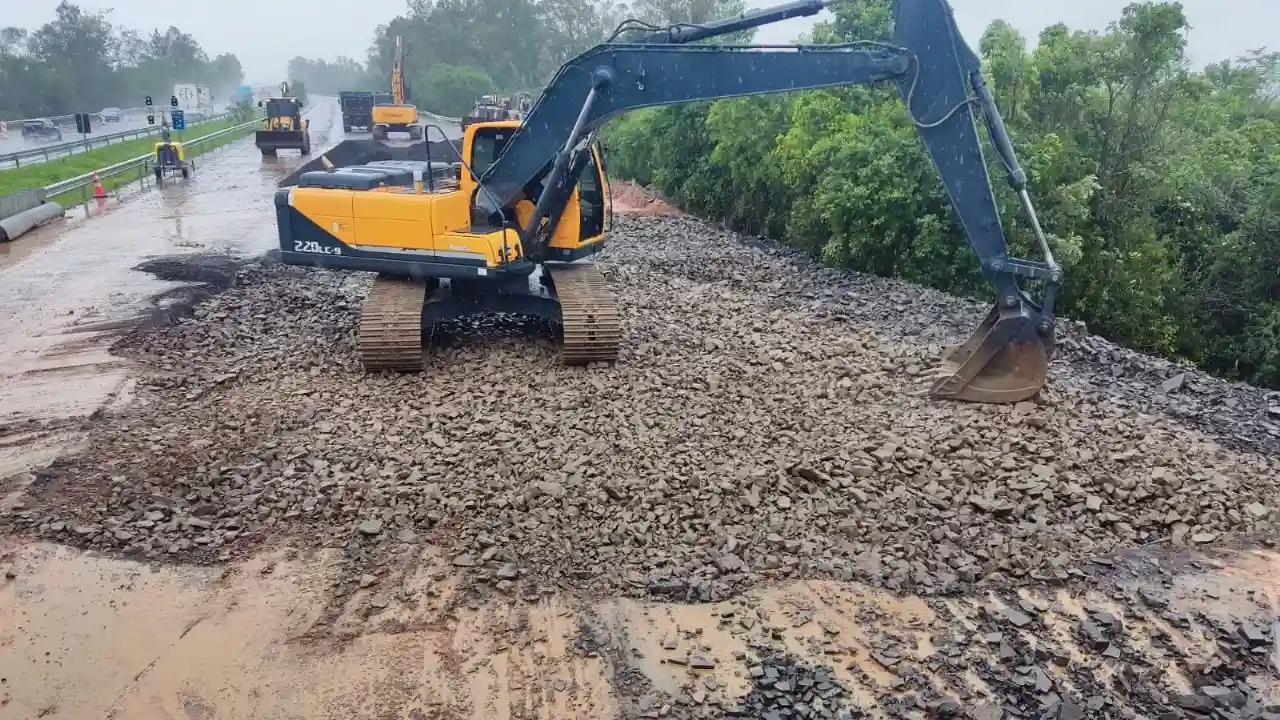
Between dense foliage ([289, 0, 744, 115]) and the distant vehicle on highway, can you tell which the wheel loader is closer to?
the distant vehicle on highway

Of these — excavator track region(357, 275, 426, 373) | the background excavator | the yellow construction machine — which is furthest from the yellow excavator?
excavator track region(357, 275, 426, 373)

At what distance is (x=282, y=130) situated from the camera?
1224 inches

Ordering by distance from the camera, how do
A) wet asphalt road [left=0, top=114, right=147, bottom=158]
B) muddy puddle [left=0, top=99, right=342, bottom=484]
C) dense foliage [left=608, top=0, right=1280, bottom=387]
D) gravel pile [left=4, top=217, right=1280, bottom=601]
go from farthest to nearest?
wet asphalt road [left=0, top=114, right=147, bottom=158] → dense foliage [left=608, top=0, right=1280, bottom=387] → muddy puddle [left=0, top=99, right=342, bottom=484] → gravel pile [left=4, top=217, right=1280, bottom=601]

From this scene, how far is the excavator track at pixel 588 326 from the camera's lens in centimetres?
807

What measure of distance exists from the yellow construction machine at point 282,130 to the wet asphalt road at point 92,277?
619 centimetres

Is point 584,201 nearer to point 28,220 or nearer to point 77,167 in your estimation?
point 28,220

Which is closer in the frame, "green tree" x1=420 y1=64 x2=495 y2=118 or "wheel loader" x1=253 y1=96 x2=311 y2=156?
"wheel loader" x1=253 y1=96 x2=311 y2=156

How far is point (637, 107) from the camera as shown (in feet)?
25.8

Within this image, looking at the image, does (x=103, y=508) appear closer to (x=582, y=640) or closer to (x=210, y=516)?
(x=210, y=516)

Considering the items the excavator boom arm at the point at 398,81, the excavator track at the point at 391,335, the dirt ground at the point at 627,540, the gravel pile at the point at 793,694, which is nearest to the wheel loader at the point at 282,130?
the excavator boom arm at the point at 398,81

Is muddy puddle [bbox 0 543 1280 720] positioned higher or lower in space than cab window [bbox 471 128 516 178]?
lower

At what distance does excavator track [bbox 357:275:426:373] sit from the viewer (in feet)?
26.1

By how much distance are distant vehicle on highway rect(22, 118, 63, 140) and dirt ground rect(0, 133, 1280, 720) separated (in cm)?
3397

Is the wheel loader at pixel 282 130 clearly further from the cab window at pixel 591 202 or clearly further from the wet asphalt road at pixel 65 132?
the cab window at pixel 591 202
